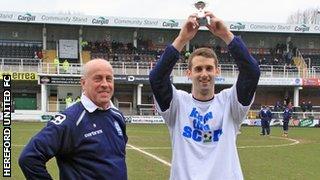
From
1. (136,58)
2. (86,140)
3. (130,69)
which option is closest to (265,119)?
(130,69)

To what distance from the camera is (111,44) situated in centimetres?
5347

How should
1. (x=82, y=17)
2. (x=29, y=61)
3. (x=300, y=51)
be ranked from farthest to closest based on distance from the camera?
(x=300, y=51), (x=82, y=17), (x=29, y=61)

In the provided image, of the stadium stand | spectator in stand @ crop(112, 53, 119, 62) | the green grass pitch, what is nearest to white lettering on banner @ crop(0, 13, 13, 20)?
the stadium stand

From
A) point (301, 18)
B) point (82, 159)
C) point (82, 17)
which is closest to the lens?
point (82, 159)

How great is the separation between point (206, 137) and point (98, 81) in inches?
35.7

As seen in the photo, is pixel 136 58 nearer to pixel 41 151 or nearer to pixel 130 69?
pixel 130 69

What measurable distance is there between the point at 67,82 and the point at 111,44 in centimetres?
1126

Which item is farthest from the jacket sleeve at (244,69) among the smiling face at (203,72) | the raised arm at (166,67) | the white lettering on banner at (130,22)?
the white lettering on banner at (130,22)

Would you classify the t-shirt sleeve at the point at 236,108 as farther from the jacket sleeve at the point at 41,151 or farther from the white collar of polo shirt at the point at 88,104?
the jacket sleeve at the point at 41,151

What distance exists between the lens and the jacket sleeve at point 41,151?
12.6 feet

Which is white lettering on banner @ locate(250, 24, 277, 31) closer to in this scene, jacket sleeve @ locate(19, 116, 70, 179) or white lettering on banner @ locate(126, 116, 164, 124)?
white lettering on banner @ locate(126, 116, 164, 124)

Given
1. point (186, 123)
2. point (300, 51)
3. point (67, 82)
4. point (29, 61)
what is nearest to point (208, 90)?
point (186, 123)

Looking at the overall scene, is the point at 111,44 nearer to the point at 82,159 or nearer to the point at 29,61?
the point at 29,61

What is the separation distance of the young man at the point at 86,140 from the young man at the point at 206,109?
1.31 ft
